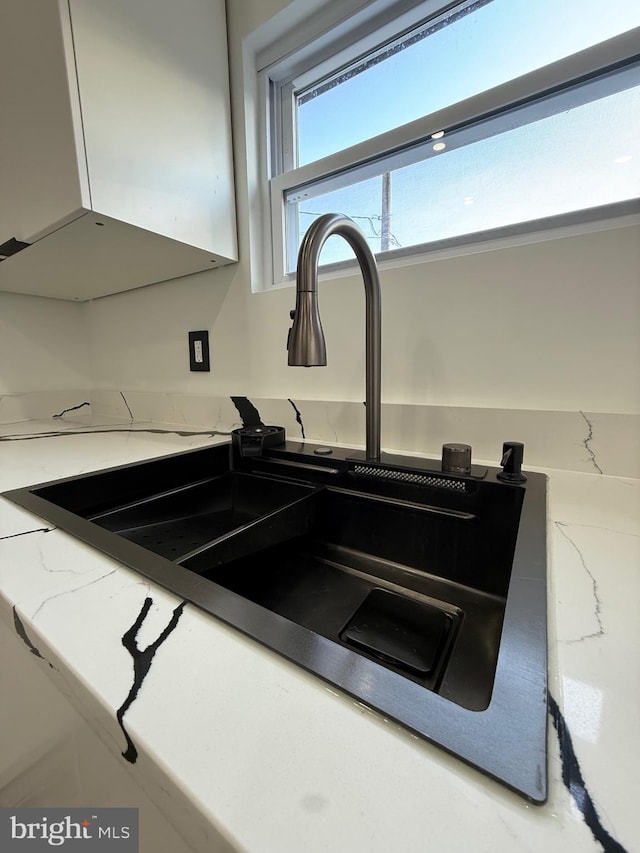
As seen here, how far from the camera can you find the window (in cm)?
70

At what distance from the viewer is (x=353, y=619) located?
0.53 metres

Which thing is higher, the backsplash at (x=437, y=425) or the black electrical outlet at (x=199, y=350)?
the black electrical outlet at (x=199, y=350)

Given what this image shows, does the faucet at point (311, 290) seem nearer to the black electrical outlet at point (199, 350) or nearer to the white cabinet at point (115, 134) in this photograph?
the white cabinet at point (115, 134)

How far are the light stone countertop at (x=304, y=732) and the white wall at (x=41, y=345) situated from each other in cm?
150

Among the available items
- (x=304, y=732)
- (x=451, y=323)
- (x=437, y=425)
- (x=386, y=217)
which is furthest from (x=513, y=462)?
(x=386, y=217)

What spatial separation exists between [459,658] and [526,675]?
25 centimetres

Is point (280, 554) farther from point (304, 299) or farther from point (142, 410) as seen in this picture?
point (142, 410)

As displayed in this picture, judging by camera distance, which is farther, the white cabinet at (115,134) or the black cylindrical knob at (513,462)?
the white cabinet at (115,134)

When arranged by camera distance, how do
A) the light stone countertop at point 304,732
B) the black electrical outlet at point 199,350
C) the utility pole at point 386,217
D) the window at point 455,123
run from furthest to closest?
1. the black electrical outlet at point 199,350
2. the utility pole at point 386,217
3. the window at point 455,123
4. the light stone countertop at point 304,732

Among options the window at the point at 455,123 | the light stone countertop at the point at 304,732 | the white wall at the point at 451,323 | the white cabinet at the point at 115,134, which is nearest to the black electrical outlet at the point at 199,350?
the white wall at the point at 451,323

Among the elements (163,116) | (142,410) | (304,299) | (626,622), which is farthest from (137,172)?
(626,622)

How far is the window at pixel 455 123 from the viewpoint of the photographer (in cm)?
70

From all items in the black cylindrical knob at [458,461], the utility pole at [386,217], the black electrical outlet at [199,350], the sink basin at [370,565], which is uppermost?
the utility pole at [386,217]

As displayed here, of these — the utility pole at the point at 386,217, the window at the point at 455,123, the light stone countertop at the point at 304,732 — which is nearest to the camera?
the light stone countertop at the point at 304,732
